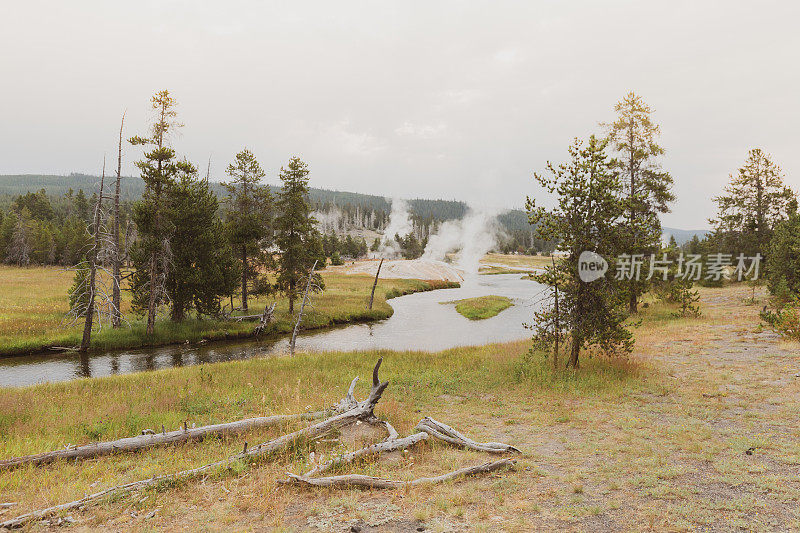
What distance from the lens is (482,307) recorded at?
44.3 meters

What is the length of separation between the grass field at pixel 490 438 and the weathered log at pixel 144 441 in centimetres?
27

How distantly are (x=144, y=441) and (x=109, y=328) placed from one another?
22.6 m

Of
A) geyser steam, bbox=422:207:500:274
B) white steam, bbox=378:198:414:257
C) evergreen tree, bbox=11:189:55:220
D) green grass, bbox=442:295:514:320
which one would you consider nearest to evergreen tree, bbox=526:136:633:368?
green grass, bbox=442:295:514:320

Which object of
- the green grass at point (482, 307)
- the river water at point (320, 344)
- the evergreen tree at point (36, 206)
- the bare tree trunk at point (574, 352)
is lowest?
the river water at point (320, 344)

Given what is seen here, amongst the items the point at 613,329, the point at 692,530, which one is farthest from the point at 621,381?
the point at 692,530

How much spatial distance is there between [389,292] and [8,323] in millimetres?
37700

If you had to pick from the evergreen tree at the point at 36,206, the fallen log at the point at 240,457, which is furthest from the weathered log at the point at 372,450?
the evergreen tree at the point at 36,206

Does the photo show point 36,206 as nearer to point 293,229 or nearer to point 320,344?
point 293,229

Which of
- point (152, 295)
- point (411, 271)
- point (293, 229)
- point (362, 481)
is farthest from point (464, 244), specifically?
point (362, 481)

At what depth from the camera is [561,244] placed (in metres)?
14.1

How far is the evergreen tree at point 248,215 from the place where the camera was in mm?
31672

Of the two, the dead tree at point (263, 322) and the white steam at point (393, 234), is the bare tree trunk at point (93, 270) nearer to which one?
the dead tree at point (263, 322)

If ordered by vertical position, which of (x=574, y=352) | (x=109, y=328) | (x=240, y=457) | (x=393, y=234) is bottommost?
(x=109, y=328)

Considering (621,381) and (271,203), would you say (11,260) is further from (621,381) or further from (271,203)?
(621,381)
